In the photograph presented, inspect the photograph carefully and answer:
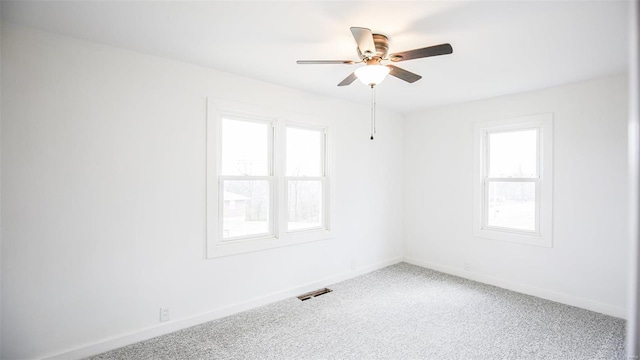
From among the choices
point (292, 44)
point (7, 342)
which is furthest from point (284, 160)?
point (7, 342)

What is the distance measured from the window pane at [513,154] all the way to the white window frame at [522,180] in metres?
0.06

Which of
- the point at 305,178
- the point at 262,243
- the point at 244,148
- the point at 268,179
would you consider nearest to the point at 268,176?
the point at 268,179

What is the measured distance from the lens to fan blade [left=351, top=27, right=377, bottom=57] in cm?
195

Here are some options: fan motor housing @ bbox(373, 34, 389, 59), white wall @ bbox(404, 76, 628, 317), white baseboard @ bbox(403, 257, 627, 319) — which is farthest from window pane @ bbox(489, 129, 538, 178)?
fan motor housing @ bbox(373, 34, 389, 59)

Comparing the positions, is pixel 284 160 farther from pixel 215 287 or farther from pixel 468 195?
pixel 468 195

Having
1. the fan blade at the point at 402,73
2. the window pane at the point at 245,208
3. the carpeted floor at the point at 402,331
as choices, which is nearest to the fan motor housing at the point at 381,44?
the fan blade at the point at 402,73

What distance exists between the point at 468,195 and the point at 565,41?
241 cm

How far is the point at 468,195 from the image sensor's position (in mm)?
4504

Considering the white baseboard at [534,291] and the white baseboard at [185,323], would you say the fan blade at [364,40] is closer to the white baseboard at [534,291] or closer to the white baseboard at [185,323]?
the white baseboard at [185,323]

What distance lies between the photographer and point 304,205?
4094 millimetres

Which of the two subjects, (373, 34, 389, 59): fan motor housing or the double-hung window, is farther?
the double-hung window

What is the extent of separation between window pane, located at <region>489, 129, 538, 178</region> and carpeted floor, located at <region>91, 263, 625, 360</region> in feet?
5.04

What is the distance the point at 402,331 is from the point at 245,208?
2016 millimetres

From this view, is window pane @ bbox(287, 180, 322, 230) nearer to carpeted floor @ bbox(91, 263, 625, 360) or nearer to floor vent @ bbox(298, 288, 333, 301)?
floor vent @ bbox(298, 288, 333, 301)
